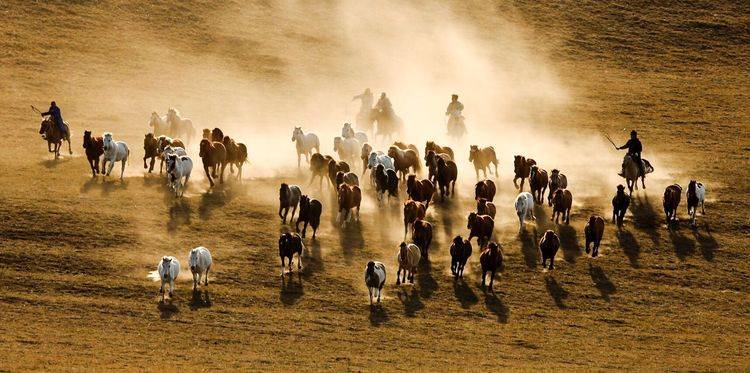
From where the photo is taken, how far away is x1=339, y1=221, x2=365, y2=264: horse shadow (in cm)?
3656

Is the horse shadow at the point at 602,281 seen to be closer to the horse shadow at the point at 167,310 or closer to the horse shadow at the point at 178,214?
the horse shadow at the point at 167,310

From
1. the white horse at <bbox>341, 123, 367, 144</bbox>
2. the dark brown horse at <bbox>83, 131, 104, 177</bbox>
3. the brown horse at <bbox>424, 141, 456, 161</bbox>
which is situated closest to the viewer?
the dark brown horse at <bbox>83, 131, 104, 177</bbox>

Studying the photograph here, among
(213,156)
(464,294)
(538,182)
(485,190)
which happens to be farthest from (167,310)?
(538,182)

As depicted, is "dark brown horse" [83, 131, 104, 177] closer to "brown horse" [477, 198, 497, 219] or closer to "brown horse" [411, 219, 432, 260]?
"brown horse" [411, 219, 432, 260]

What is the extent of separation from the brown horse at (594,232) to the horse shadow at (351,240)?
22.6 ft

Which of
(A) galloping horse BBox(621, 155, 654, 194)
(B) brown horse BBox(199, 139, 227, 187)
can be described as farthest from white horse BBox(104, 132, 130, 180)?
(A) galloping horse BBox(621, 155, 654, 194)

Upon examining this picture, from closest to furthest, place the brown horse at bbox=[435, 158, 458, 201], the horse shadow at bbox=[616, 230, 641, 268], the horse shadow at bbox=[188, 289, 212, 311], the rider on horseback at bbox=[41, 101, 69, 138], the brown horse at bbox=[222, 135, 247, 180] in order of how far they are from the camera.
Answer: the horse shadow at bbox=[188, 289, 212, 311], the horse shadow at bbox=[616, 230, 641, 268], the brown horse at bbox=[435, 158, 458, 201], the brown horse at bbox=[222, 135, 247, 180], the rider on horseback at bbox=[41, 101, 69, 138]

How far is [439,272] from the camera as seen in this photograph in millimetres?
35344

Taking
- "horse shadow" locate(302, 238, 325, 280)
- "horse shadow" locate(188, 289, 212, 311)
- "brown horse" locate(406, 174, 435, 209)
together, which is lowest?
"horse shadow" locate(188, 289, 212, 311)

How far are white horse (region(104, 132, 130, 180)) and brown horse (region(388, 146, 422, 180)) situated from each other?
9.59m

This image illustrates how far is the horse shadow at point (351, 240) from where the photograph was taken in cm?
3656

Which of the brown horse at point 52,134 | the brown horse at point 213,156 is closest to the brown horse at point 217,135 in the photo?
the brown horse at point 213,156

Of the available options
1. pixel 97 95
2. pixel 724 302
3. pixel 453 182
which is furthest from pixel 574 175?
pixel 97 95

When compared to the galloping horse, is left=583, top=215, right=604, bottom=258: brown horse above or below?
below
